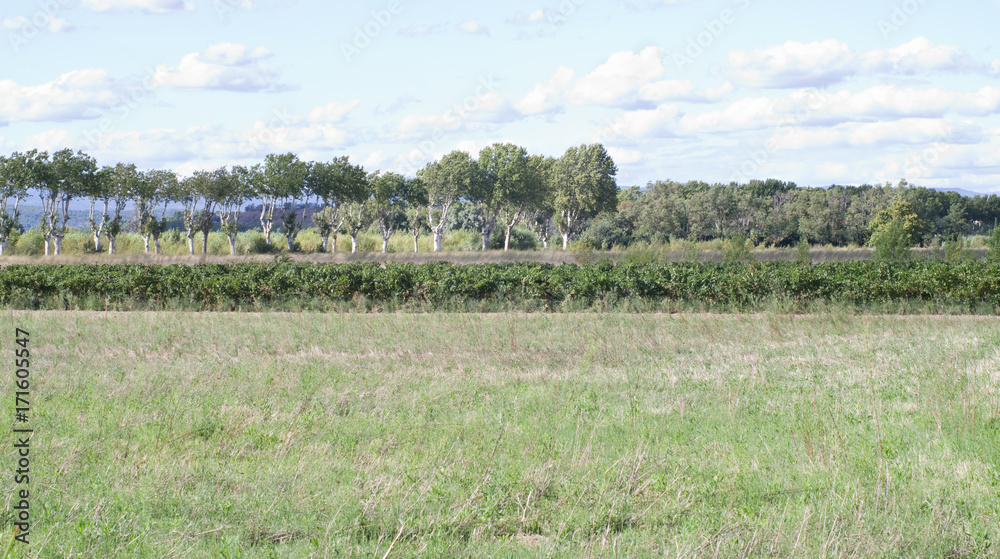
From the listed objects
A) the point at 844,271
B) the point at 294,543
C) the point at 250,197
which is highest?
the point at 250,197

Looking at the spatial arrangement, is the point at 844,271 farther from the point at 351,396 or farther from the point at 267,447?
the point at 267,447

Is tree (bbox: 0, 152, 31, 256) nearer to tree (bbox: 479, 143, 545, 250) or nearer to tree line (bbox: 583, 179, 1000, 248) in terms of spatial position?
tree (bbox: 479, 143, 545, 250)

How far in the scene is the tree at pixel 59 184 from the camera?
Answer: 46.4 metres

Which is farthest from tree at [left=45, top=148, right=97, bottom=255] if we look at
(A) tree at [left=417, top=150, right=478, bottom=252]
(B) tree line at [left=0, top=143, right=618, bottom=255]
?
(A) tree at [left=417, top=150, right=478, bottom=252]

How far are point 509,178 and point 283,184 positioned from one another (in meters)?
18.8

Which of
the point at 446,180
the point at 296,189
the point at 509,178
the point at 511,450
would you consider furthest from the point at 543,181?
the point at 511,450

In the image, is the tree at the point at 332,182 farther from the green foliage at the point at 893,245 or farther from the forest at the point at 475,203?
the green foliage at the point at 893,245

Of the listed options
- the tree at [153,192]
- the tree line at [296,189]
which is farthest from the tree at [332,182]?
the tree at [153,192]

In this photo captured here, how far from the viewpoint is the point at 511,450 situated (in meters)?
5.99

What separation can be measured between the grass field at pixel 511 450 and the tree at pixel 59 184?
138 ft

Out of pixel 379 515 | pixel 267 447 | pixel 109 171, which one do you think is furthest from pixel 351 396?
pixel 109 171

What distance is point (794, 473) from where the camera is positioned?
18.1 ft

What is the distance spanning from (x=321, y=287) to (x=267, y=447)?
40.2 feet

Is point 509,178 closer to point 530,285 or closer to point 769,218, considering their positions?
point 769,218
